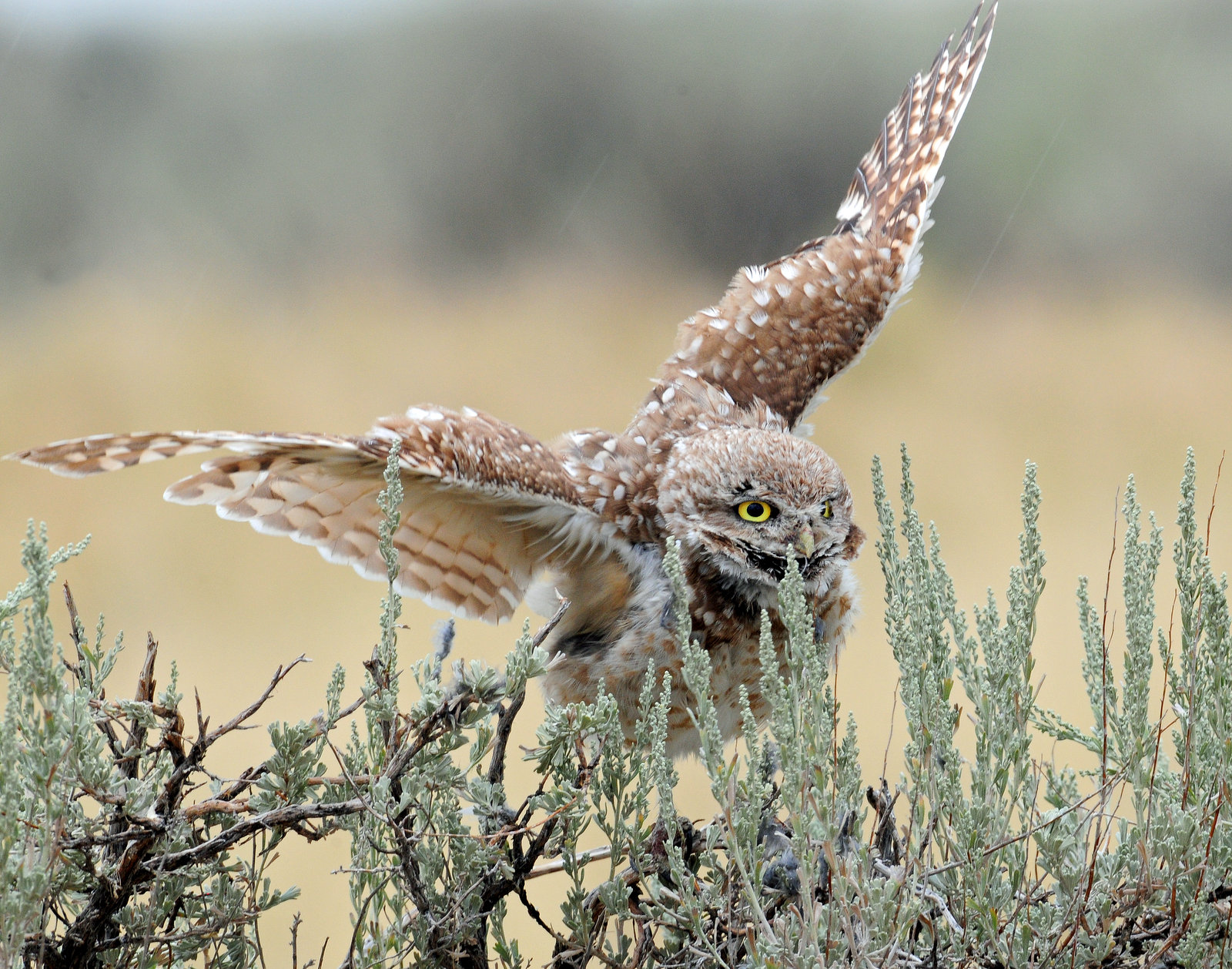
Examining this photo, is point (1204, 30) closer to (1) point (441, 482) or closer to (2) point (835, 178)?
(2) point (835, 178)

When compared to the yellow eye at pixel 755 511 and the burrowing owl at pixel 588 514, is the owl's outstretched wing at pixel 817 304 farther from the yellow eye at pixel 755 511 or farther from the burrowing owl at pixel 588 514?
the yellow eye at pixel 755 511

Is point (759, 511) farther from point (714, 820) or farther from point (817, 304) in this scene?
point (817, 304)

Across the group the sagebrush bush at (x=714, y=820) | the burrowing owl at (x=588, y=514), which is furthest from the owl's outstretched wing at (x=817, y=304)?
the sagebrush bush at (x=714, y=820)

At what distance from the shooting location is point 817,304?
1.66m

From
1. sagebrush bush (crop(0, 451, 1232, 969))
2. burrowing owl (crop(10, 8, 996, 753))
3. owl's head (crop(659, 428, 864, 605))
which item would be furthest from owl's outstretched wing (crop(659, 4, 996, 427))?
sagebrush bush (crop(0, 451, 1232, 969))

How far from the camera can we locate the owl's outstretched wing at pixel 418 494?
1.03m

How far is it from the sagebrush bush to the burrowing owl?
256 millimetres

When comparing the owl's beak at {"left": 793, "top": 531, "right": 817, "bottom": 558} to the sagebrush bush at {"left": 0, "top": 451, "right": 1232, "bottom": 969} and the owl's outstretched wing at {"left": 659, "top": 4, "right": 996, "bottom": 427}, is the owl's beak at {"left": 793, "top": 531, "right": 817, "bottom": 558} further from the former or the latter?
the owl's outstretched wing at {"left": 659, "top": 4, "right": 996, "bottom": 427}

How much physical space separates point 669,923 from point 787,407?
1.01 metres

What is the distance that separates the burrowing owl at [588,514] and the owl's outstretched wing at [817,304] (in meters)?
0.09

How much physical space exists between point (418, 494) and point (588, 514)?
21 centimetres

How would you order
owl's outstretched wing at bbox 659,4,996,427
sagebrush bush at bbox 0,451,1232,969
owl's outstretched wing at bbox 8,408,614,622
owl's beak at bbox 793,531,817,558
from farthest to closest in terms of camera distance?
owl's outstretched wing at bbox 659,4,996,427 < owl's beak at bbox 793,531,817,558 < owl's outstretched wing at bbox 8,408,614,622 < sagebrush bush at bbox 0,451,1232,969

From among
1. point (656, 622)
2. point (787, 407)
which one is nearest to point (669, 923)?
point (656, 622)

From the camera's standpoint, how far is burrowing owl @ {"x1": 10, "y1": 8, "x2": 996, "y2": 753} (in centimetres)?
111
